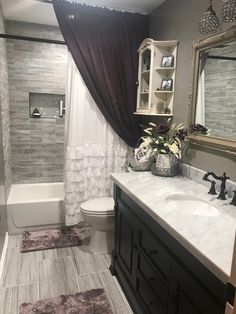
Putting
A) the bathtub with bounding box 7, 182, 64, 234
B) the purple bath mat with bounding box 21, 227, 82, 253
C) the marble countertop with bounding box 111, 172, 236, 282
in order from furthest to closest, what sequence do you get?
the bathtub with bounding box 7, 182, 64, 234 → the purple bath mat with bounding box 21, 227, 82, 253 → the marble countertop with bounding box 111, 172, 236, 282

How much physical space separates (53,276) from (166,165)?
1.37 metres

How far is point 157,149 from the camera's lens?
2.18m

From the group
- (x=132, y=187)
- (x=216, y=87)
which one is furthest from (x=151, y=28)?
(x=132, y=187)

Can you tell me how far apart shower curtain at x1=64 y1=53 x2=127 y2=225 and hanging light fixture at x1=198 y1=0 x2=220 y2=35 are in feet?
4.16

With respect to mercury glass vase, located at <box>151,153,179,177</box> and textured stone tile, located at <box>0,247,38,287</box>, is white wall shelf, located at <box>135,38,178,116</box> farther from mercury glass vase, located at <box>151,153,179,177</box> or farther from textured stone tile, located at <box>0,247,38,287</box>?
textured stone tile, located at <box>0,247,38,287</box>

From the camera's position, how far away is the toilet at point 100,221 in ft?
7.80

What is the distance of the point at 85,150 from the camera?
2676 millimetres

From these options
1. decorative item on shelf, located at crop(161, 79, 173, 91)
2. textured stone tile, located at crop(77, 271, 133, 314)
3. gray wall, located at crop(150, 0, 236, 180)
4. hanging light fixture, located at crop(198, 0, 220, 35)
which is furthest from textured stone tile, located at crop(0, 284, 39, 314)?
hanging light fixture, located at crop(198, 0, 220, 35)

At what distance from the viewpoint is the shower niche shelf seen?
3.50 m

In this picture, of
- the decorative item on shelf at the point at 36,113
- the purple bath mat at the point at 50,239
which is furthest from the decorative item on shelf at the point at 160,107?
the decorative item on shelf at the point at 36,113

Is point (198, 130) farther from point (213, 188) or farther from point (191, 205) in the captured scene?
point (191, 205)

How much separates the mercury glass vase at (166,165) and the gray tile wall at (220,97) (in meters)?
0.42

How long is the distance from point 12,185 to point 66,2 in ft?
7.67

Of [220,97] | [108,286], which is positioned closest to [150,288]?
[108,286]
